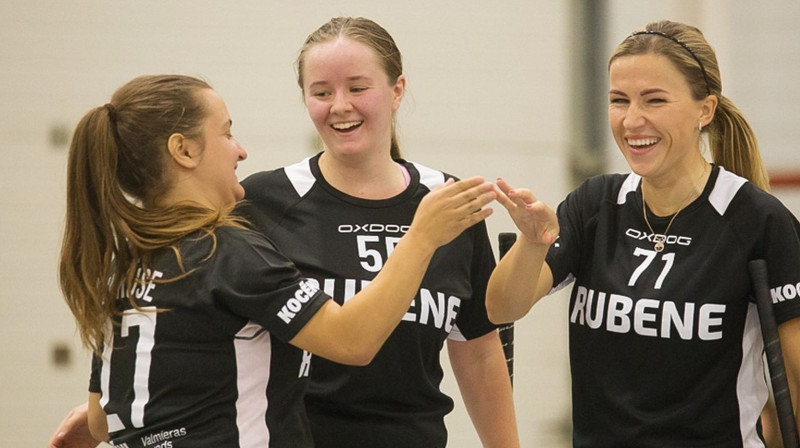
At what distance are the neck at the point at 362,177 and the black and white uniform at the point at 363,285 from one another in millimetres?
20

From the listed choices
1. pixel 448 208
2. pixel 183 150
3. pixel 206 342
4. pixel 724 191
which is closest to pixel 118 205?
pixel 183 150

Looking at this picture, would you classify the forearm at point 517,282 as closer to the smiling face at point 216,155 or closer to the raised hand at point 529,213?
the raised hand at point 529,213

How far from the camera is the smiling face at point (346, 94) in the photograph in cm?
217

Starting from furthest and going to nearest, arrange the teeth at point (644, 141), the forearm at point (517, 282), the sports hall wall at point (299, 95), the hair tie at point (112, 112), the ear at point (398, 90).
Result: 1. the sports hall wall at point (299, 95)
2. the ear at point (398, 90)
3. the teeth at point (644, 141)
4. the forearm at point (517, 282)
5. the hair tie at point (112, 112)

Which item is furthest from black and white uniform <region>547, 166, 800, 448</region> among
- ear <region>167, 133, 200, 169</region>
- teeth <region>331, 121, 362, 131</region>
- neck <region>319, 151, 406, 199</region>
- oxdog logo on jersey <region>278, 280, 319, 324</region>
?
ear <region>167, 133, 200, 169</region>

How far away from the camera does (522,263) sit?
82.0 inches

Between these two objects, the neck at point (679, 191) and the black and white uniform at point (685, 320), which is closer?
the black and white uniform at point (685, 320)

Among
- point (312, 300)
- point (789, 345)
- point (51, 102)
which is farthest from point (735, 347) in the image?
point (51, 102)

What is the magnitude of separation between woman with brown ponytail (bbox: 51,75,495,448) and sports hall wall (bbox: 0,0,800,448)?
262 cm

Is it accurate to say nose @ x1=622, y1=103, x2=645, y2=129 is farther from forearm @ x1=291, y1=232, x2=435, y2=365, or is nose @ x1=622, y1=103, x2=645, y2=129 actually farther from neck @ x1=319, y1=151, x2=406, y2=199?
forearm @ x1=291, y1=232, x2=435, y2=365

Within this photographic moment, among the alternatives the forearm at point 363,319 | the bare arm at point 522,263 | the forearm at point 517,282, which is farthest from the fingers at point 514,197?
the forearm at point 363,319

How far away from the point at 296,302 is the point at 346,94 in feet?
1.87

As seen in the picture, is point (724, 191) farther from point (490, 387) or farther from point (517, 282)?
point (490, 387)

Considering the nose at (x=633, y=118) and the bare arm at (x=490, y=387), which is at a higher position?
the nose at (x=633, y=118)
